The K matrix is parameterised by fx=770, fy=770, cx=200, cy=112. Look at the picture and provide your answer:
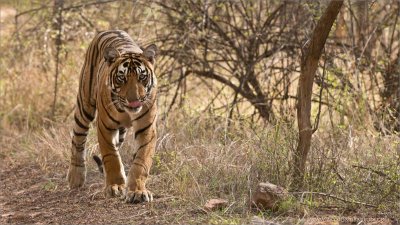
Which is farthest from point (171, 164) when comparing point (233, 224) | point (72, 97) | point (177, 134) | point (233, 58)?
point (72, 97)

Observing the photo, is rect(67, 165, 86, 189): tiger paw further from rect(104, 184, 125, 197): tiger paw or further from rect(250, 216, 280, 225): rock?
rect(250, 216, 280, 225): rock

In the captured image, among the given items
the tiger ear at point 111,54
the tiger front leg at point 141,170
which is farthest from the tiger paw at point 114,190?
the tiger ear at point 111,54

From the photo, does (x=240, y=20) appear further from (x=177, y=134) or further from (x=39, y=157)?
(x=39, y=157)

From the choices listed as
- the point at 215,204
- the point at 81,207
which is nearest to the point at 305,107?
the point at 215,204

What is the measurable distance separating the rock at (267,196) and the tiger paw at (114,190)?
1.16 meters

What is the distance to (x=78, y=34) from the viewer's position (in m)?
9.19

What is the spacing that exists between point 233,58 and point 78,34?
2.07 meters

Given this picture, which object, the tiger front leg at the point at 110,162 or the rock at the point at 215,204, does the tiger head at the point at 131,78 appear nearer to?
the tiger front leg at the point at 110,162

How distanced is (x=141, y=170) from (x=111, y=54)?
2.88 feet

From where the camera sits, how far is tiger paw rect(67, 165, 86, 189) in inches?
238

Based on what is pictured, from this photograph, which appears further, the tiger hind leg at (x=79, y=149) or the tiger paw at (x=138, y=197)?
the tiger hind leg at (x=79, y=149)

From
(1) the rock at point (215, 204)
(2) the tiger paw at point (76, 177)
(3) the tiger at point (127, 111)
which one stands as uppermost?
(3) the tiger at point (127, 111)

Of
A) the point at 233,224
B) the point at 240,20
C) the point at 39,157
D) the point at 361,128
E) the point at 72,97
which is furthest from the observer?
the point at 72,97

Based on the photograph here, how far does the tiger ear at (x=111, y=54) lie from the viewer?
5.52 meters
